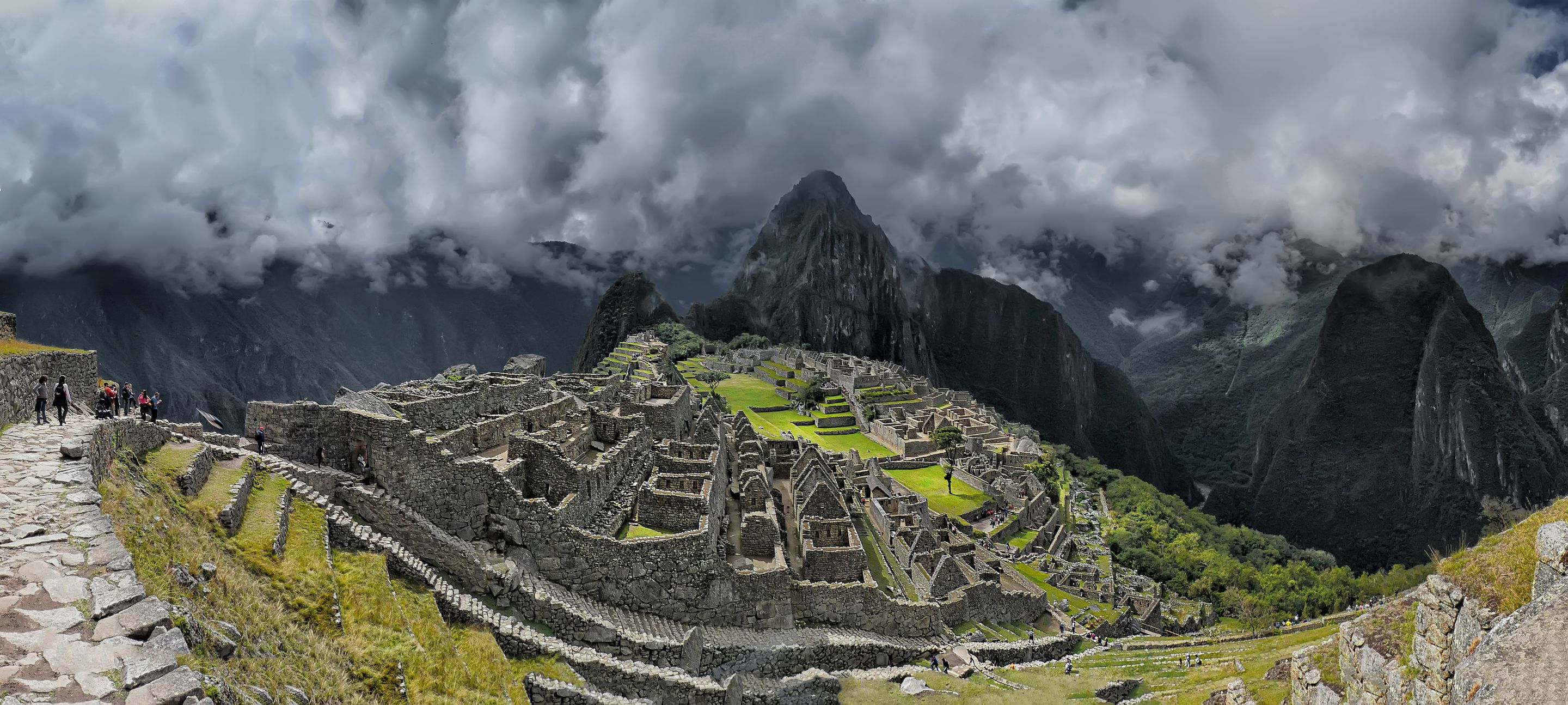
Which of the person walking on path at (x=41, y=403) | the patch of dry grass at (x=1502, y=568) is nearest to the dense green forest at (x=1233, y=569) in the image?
the patch of dry grass at (x=1502, y=568)

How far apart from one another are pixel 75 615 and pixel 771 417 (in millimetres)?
71835

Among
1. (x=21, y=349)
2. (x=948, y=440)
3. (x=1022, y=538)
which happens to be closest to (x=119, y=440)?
(x=21, y=349)

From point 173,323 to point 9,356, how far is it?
3830 centimetres

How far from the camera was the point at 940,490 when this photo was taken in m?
53.4

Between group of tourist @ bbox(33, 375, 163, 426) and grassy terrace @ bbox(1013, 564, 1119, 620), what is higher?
group of tourist @ bbox(33, 375, 163, 426)

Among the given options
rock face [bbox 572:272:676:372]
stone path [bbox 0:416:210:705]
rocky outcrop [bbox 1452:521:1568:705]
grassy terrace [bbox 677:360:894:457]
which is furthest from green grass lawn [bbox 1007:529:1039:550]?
rock face [bbox 572:272:676:372]

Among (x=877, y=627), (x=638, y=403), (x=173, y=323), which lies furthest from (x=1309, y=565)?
(x=173, y=323)

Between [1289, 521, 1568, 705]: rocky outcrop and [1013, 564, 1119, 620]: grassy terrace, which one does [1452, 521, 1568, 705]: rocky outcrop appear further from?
Result: [1013, 564, 1119, 620]: grassy terrace

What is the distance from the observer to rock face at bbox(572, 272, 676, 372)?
490 ft

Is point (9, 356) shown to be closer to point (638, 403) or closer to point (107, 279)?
point (638, 403)

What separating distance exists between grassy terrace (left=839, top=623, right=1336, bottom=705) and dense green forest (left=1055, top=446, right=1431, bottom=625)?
1469 cm

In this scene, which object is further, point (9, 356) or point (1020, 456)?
point (1020, 456)

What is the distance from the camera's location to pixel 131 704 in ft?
18.2

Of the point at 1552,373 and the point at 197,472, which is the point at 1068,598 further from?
the point at 1552,373
